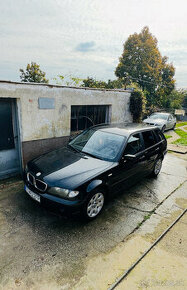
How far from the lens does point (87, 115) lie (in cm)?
702

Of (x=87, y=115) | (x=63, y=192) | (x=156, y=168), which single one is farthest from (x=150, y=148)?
(x=87, y=115)

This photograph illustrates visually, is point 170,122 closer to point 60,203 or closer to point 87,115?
point 87,115

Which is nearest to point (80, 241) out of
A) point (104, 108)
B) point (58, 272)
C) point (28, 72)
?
point (58, 272)

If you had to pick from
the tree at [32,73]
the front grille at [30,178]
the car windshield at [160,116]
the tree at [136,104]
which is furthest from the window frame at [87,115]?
the tree at [32,73]

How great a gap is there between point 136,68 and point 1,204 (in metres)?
23.9

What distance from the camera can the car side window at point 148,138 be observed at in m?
4.68

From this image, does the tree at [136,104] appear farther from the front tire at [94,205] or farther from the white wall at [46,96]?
the front tire at [94,205]

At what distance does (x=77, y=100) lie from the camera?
6141 millimetres

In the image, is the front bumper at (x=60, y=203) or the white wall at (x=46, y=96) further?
the white wall at (x=46, y=96)

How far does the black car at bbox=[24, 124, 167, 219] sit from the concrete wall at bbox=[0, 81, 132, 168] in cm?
144

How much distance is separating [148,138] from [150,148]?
29 cm

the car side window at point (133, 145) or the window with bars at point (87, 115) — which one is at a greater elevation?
the window with bars at point (87, 115)

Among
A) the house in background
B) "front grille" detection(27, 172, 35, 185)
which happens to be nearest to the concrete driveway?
"front grille" detection(27, 172, 35, 185)

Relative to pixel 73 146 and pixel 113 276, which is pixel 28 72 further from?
pixel 113 276
